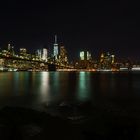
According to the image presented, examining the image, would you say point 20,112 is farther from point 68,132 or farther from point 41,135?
point 68,132

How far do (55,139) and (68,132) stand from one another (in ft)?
1.61

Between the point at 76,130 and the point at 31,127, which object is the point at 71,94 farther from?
the point at 76,130

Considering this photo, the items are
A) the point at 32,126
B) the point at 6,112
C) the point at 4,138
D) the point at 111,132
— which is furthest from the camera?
the point at 6,112

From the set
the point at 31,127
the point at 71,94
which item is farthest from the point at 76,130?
the point at 71,94

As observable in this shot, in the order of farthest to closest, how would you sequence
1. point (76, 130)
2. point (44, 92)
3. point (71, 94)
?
point (44, 92), point (71, 94), point (76, 130)

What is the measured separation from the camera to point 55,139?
7816 mm

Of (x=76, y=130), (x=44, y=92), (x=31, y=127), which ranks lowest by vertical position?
(x=44, y=92)

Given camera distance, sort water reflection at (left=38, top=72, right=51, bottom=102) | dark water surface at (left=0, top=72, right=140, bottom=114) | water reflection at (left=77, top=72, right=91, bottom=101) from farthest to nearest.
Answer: water reflection at (left=77, top=72, right=91, bottom=101), water reflection at (left=38, top=72, right=51, bottom=102), dark water surface at (left=0, top=72, right=140, bottom=114)

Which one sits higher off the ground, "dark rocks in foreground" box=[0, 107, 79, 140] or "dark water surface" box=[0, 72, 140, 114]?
"dark rocks in foreground" box=[0, 107, 79, 140]

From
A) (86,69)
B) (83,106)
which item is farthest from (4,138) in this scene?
(86,69)

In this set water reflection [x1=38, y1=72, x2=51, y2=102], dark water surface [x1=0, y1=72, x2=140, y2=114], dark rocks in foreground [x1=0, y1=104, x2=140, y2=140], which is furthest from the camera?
water reflection [x1=38, y1=72, x2=51, y2=102]

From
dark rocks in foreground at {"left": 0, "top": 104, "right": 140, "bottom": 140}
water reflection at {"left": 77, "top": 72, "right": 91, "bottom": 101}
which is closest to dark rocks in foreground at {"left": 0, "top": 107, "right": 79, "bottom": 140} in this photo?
dark rocks in foreground at {"left": 0, "top": 104, "right": 140, "bottom": 140}

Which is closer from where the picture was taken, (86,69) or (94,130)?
(94,130)

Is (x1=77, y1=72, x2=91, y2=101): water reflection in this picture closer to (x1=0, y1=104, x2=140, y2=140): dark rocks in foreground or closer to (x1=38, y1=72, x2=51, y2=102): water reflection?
(x1=38, y1=72, x2=51, y2=102): water reflection
